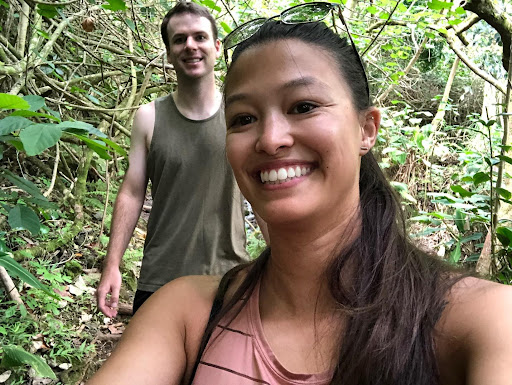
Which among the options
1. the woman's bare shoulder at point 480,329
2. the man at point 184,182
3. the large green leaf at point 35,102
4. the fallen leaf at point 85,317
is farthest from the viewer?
the fallen leaf at point 85,317

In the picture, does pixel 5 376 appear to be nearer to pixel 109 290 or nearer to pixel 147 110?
pixel 109 290

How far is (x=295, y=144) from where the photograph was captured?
1157mm

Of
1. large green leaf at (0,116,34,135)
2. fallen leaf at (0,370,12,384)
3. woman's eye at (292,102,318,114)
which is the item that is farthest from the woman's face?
fallen leaf at (0,370,12,384)

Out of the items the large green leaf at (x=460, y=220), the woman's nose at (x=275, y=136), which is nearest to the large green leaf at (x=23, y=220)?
the woman's nose at (x=275, y=136)

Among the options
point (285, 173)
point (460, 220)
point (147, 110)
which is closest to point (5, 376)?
point (147, 110)

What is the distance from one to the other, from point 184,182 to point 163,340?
135cm

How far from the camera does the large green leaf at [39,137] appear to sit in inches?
51.9

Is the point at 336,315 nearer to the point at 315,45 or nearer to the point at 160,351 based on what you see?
the point at 160,351

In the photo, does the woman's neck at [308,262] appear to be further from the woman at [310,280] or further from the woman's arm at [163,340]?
the woman's arm at [163,340]

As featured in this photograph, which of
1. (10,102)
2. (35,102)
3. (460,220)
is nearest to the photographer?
(10,102)

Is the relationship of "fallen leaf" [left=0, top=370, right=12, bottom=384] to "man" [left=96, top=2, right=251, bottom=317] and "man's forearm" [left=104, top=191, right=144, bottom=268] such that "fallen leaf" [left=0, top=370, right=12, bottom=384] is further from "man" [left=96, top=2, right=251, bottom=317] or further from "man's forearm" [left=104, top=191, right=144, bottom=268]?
"man's forearm" [left=104, top=191, right=144, bottom=268]

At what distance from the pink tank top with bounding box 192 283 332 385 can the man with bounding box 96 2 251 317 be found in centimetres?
130

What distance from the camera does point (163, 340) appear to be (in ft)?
4.04

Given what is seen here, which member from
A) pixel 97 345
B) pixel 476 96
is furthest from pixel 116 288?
pixel 476 96
